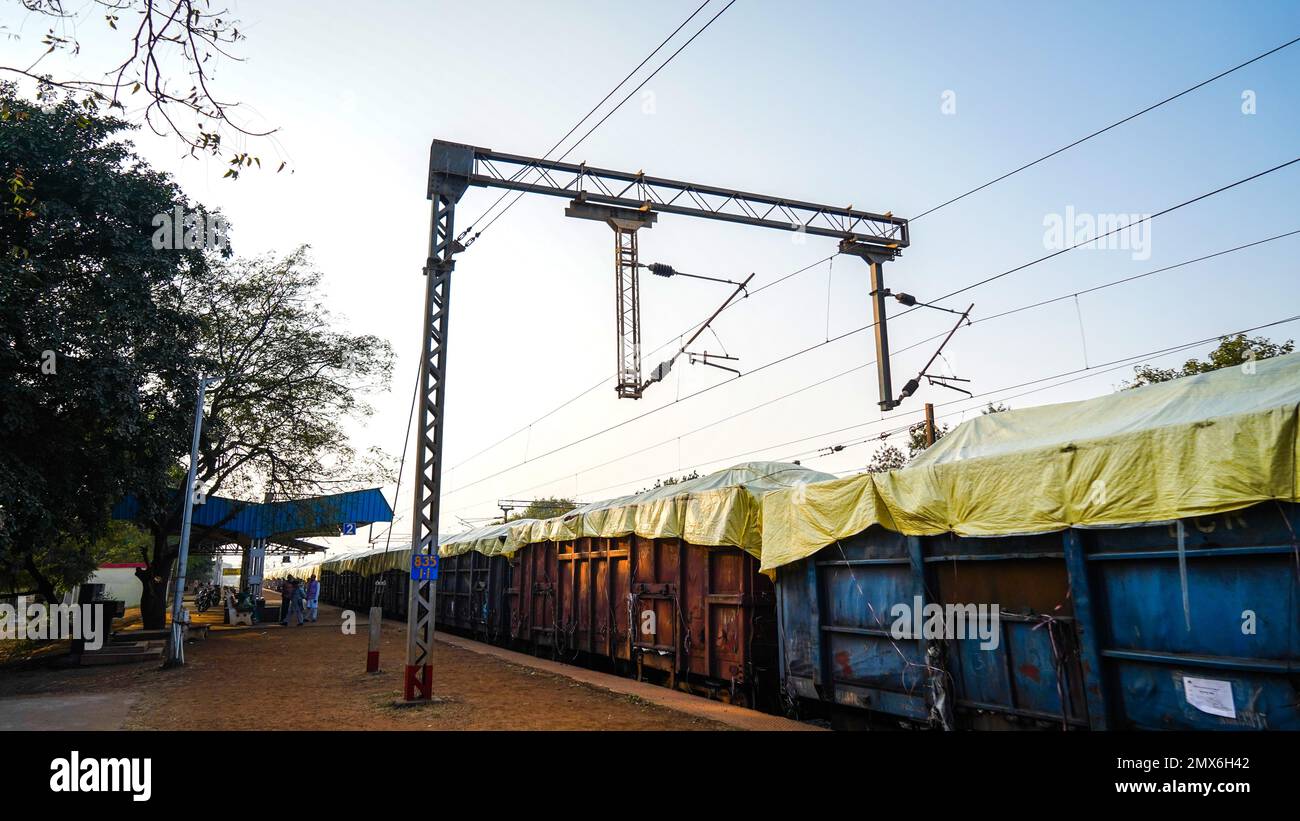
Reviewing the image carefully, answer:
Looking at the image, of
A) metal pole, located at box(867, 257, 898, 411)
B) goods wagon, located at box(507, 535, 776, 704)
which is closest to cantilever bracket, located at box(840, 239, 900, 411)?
metal pole, located at box(867, 257, 898, 411)

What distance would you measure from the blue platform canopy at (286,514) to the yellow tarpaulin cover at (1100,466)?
21814 mm

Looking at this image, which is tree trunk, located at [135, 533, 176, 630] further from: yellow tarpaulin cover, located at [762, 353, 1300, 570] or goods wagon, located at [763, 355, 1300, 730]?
yellow tarpaulin cover, located at [762, 353, 1300, 570]

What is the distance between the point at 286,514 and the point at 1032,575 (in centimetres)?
2632

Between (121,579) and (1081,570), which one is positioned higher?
(1081,570)

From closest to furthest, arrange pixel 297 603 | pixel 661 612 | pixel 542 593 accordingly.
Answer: pixel 661 612, pixel 542 593, pixel 297 603

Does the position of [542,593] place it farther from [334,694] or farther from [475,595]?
[334,694]

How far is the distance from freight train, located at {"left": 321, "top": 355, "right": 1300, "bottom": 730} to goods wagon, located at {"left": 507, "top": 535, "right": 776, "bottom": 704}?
50 mm

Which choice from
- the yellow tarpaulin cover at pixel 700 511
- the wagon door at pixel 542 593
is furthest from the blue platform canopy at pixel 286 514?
the yellow tarpaulin cover at pixel 700 511

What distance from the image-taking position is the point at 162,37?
4.45m

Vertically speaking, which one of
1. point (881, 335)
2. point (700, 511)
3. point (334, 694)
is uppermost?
point (881, 335)

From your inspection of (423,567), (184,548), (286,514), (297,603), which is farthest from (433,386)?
(297,603)

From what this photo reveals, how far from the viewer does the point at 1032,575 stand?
6363 millimetres

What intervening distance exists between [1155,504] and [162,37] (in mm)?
7213
